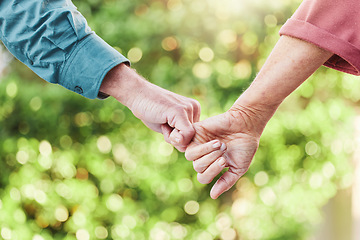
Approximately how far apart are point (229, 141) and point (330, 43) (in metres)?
0.53

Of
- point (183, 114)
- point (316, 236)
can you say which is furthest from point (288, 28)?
point (316, 236)

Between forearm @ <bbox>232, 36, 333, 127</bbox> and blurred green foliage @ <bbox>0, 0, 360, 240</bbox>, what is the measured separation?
0.95 meters

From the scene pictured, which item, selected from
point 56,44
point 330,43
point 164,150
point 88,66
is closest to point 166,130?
point 88,66

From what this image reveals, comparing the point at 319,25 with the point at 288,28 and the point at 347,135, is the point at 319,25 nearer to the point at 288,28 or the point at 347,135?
the point at 288,28

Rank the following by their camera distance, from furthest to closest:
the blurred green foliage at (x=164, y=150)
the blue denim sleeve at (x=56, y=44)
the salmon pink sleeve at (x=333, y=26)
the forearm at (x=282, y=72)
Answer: the blurred green foliage at (x=164, y=150) < the blue denim sleeve at (x=56, y=44) < the forearm at (x=282, y=72) < the salmon pink sleeve at (x=333, y=26)

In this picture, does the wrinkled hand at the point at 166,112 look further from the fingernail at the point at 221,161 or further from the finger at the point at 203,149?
the fingernail at the point at 221,161

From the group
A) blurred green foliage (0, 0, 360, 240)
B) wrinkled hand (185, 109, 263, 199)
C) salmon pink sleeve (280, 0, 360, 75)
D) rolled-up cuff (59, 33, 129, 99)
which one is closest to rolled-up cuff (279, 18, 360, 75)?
salmon pink sleeve (280, 0, 360, 75)

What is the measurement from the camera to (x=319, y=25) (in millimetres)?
1364

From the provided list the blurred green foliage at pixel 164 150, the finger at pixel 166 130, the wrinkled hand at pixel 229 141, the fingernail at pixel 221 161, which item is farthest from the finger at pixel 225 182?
the blurred green foliage at pixel 164 150

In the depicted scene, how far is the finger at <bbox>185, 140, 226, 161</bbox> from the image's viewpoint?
164 cm

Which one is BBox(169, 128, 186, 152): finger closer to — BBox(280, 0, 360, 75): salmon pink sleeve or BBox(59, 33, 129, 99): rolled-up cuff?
BBox(59, 33, 129, 99): rolled-up cuff

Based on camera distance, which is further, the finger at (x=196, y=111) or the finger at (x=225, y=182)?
the finger at (x=196, y=111)

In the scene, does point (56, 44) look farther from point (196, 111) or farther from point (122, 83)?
point (196, 111)

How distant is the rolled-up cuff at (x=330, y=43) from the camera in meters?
1.33
